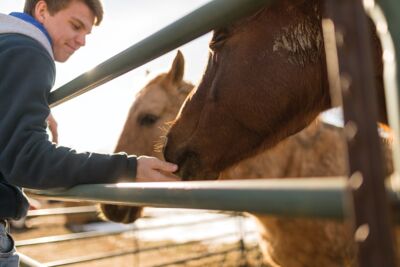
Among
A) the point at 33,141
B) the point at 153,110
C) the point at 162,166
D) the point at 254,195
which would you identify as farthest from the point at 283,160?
the point at 254,195

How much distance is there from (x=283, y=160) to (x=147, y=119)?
120 centimetres

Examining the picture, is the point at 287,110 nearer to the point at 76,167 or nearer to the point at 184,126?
the point at 184,126

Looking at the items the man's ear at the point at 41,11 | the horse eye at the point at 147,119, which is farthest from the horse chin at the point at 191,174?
the horse eye at the point at 147,119

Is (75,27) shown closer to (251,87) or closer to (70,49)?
(70,49)

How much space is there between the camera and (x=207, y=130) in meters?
1.42

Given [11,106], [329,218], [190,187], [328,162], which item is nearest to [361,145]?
[329,218]

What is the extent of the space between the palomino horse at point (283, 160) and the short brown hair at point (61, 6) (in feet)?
5.69

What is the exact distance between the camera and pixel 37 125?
101 centimetres

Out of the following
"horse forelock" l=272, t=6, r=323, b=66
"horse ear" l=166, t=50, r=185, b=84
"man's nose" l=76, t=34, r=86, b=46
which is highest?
"horse ear" l=166, t=50, r=185, b=84

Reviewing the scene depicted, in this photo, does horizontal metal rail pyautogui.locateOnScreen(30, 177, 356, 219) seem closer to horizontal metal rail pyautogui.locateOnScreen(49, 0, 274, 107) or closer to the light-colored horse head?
horizontal metal rail pyautogui.locateOnScreen(49, 0, 274, 107)

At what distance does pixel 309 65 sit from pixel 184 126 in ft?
1.58

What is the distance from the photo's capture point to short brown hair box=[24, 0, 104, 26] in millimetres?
1389

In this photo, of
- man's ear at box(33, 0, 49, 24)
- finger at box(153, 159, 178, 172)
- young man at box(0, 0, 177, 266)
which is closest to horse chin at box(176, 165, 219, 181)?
young man at box(0, 0, 177, 266)

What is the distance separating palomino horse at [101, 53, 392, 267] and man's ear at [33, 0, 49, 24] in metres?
1.77
